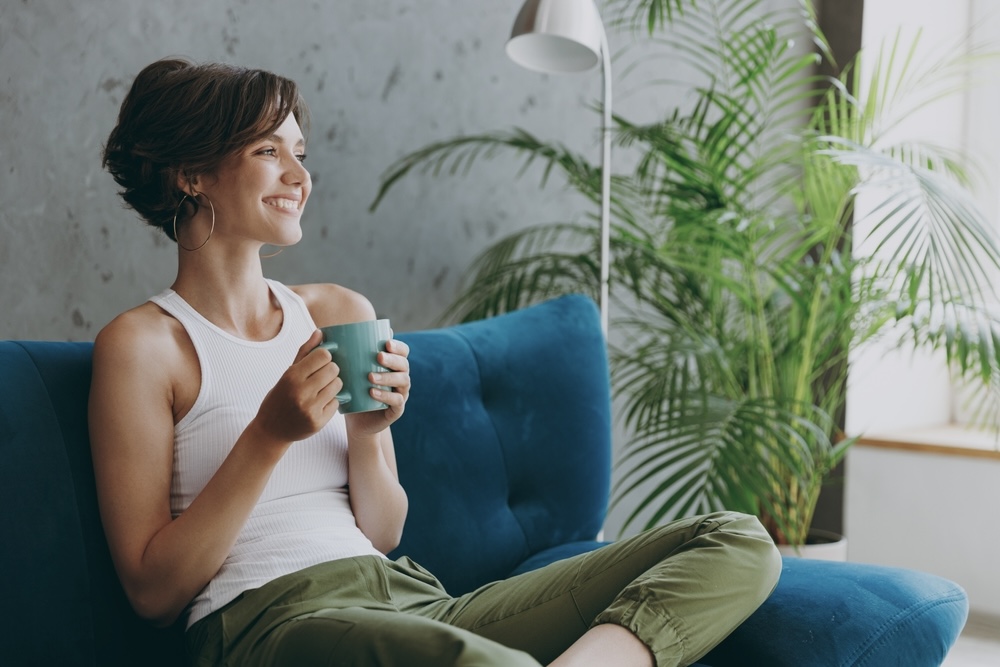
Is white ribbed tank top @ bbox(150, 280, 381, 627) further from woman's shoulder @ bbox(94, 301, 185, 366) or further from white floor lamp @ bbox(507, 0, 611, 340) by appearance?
white floor lamp @ bbox(507, 0, 611, 340)

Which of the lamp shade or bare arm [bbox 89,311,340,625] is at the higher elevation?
the lamp shade

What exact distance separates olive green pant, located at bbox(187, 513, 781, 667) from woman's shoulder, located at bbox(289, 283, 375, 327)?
353 mm

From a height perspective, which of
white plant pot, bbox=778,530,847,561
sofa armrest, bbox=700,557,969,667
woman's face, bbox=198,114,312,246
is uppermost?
woman's face, bbox=198,114,312,246

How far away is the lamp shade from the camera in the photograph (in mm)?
1742

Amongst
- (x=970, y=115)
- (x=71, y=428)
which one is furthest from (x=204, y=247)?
(x=970, y=115)

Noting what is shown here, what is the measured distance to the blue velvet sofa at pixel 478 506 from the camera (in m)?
1.10

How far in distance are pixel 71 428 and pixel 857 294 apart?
64.2 inches

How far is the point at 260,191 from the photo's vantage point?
1.25 metres

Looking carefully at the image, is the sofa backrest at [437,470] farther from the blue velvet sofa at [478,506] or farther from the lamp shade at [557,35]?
the lamp shade at [557,35]

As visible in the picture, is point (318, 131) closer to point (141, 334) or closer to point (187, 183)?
point (187, 183)

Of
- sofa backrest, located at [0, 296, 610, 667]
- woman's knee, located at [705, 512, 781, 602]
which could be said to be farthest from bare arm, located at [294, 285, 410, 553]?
woman's knee, located at [705, 512, 781, 602]

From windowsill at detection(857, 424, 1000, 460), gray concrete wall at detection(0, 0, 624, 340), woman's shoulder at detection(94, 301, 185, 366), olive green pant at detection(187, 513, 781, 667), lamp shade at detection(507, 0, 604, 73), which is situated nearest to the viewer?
olive green pant at detection(187, 513, 781, 667)

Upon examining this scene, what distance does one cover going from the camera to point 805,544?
2.42 metres

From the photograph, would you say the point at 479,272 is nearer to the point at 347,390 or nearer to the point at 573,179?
the point at 573,179
